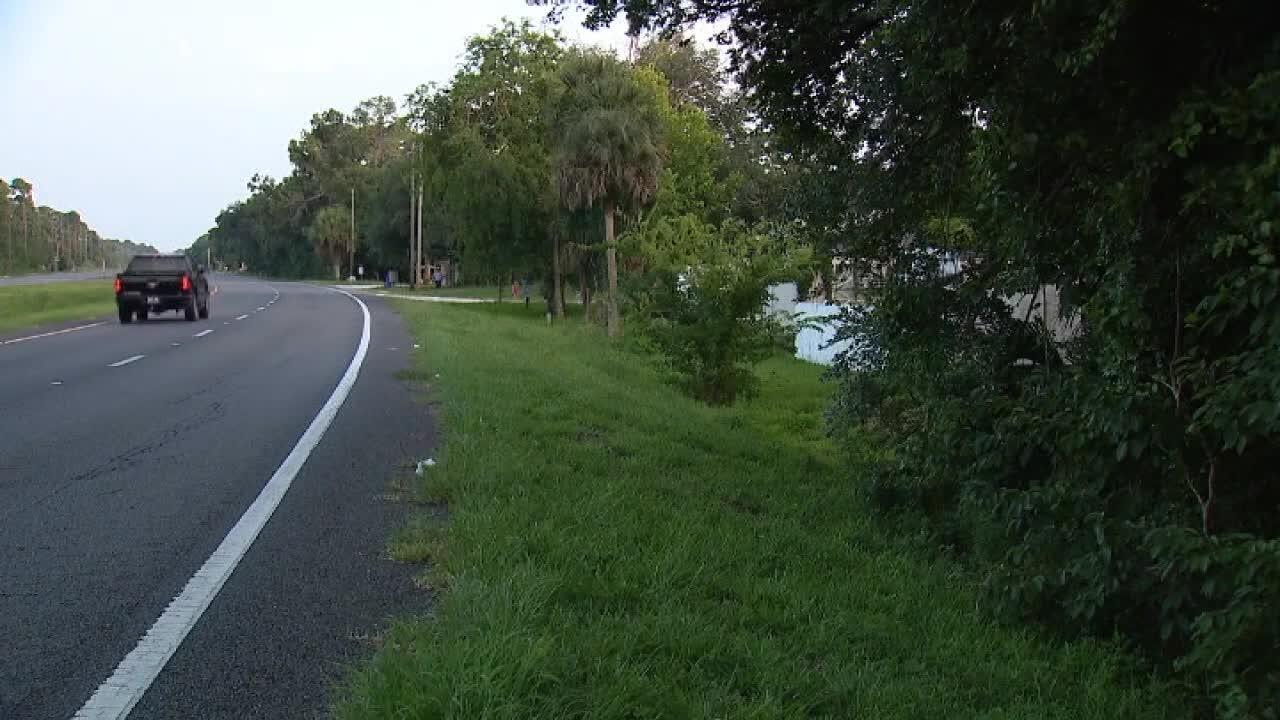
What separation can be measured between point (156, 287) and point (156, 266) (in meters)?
0.89

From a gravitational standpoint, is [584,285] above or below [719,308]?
below

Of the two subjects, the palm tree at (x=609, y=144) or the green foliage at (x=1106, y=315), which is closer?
the green foliage at (x=1106, y=315)

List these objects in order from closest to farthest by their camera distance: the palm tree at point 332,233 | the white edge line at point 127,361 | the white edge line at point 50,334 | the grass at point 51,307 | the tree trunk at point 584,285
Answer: the white edge line at point 127,361, the white edge line at point 50,334, the grass at point 51,307, the tree trunk at point 584,285, the palm tree at point 332,233

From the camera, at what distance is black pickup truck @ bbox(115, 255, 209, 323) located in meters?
26.7

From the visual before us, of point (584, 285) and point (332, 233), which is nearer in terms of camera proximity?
point (584, 285)

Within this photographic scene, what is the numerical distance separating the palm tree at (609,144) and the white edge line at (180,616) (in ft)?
60.8

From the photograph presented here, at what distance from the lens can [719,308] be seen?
13.4m

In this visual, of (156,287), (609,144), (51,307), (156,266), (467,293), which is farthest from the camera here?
(467,293)

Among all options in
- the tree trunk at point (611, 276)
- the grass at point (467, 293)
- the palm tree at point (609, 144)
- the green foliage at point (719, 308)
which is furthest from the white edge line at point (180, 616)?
the grass at point (467, 293)

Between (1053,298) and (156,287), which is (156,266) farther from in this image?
(1053,298)

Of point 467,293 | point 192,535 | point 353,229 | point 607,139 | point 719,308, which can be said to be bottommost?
point 467,293

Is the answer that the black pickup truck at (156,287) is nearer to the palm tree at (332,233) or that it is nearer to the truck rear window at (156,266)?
the truck rear window at (156,266)

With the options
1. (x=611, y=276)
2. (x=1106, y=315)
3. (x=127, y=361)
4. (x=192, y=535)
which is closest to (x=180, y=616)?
(x=192, y=535)

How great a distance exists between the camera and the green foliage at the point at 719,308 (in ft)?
43.8
